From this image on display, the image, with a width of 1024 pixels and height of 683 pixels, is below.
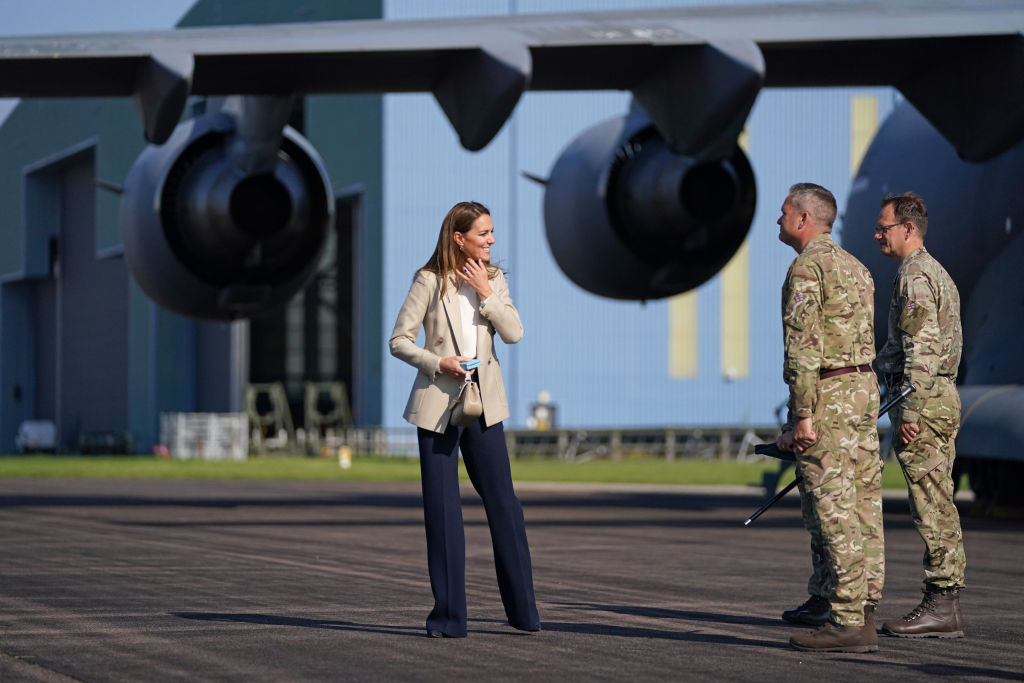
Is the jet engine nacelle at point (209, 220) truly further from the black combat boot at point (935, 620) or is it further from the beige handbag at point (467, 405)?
the black combat boot at point (935, 620)

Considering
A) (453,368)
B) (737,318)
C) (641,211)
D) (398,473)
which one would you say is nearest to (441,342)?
(453,368)

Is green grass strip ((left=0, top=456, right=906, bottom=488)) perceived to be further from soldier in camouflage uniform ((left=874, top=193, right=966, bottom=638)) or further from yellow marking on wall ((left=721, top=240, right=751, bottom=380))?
soldier in camouflage uniform ((left=874, top=193, right=966, bottom=638))

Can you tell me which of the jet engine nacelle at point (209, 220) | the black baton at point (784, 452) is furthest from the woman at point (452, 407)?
the jet engine nacelle at point (209, 220)

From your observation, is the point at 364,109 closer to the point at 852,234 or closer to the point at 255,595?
the point at 852,234

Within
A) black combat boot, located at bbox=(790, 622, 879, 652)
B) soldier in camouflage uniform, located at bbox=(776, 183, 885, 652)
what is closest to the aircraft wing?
soldier in camouflage uniform, located at bbox=(776, 183, 885, 652)

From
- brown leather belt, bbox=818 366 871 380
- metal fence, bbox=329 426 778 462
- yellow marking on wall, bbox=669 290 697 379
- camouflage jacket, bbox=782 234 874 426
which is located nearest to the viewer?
camouflage jacket, bbox=782 234 874 426

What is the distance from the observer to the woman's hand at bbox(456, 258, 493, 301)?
255 inches

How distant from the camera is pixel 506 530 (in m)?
6.51

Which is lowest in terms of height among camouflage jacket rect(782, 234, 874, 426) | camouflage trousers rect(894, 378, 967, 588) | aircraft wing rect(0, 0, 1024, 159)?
camouflage trousers rect(894, 378, 967, 588)

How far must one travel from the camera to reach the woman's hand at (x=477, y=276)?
648cm

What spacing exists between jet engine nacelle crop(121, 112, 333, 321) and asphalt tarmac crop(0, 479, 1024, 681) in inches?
89.7

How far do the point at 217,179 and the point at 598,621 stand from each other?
8.56 metres

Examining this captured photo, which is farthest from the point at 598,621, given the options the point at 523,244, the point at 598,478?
the point at 523,244

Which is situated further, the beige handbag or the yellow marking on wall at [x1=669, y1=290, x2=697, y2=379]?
the yellow marking on wall at [x1=669, y1=290, x2=697, y2=379]
